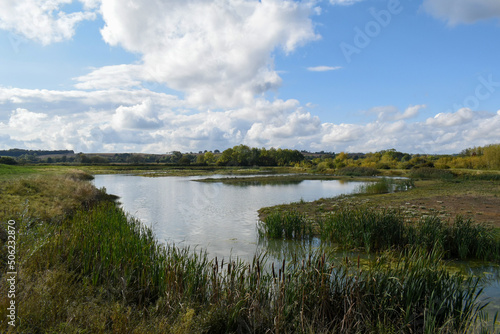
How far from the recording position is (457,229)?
9.88 meters

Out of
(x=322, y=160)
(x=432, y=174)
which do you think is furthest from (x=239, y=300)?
(x=322, y=160)

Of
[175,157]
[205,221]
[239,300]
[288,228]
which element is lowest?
[205,221]

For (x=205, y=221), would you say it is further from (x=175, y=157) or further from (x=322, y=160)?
(x=175, y=157)

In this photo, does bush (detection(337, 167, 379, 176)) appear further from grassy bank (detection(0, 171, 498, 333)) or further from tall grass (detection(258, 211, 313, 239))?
grassy bank (detection(0, 171, 498, 333))

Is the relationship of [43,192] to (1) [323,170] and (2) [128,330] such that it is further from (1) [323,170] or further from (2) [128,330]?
(1) [323,170]

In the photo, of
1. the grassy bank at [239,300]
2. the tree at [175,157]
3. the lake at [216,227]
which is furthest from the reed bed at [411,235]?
the tree at [175,157]

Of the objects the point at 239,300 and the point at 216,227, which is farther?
the point at 216,227

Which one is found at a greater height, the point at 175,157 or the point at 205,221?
the point at 175,157

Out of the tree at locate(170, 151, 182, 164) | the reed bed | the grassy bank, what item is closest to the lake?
the reed bed

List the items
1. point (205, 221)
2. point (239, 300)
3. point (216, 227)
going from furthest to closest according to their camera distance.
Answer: point (205, 221) → point (216, 227) → point (239, 300)

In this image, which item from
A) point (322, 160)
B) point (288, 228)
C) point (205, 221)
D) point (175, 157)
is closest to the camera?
point (288, 228)

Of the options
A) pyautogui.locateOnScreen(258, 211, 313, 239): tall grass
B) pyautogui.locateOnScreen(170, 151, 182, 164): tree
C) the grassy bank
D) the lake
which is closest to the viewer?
the grassy bank

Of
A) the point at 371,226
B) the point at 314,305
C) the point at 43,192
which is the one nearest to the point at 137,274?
the point at 314,305

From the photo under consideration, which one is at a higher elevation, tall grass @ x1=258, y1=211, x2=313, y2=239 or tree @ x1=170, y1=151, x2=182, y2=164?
tree @ x1=170, y1=151, x2=182, y2=164
